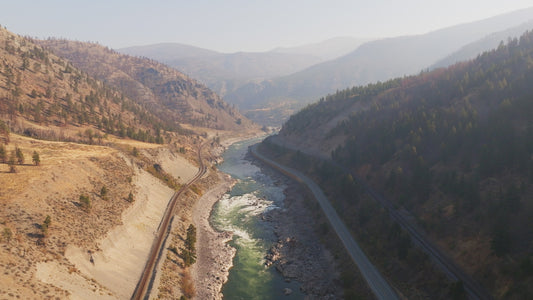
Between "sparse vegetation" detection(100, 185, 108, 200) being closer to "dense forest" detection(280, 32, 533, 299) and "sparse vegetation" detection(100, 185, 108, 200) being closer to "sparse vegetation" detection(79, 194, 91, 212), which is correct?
"sparse vegetation" detection(79, 194, 91, 212)

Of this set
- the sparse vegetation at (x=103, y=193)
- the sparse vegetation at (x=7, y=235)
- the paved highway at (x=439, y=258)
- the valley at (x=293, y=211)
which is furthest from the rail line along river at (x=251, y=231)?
the sparse vegetation at (x=7, y=235)

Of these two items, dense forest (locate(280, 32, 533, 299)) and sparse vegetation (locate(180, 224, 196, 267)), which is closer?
dense forest (locate(280, 32, 533, 299))

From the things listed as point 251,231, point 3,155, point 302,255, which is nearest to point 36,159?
point 3,155

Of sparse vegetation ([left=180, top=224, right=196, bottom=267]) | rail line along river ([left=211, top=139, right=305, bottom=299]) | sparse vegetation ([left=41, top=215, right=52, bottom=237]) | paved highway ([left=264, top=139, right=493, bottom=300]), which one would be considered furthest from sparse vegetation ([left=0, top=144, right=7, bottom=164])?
paved highway ([left=264, top=139, right=493, bottom=300])

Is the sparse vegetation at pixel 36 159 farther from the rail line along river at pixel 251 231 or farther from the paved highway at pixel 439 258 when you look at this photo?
the paved highway at pixel 439 258

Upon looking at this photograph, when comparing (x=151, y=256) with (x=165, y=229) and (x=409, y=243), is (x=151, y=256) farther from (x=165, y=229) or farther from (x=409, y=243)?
(x=409, y=243)

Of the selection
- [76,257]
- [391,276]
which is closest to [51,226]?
[76,257]
